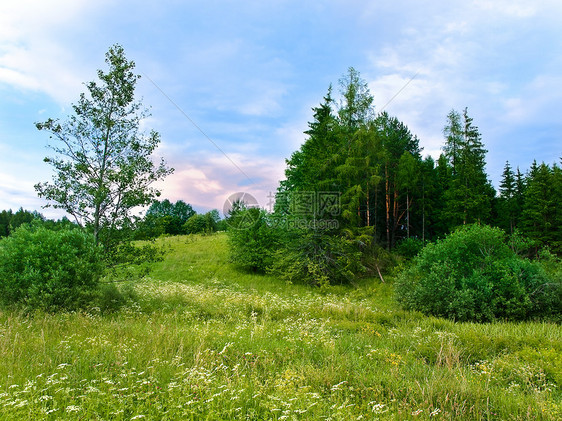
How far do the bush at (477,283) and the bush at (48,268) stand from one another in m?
14.4

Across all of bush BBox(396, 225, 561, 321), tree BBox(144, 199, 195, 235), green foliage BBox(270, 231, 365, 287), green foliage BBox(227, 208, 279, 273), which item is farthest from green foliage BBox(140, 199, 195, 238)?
bush BBox(396, 225, 561, 321)

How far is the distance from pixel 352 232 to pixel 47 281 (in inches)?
773

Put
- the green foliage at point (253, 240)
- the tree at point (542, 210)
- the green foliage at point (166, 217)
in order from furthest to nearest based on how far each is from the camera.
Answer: the tree at point (542, 210) → the green foliage at point (253, 240) → the green foliage at point (166, 217)

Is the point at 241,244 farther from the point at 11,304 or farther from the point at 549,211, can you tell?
the point at 549,211

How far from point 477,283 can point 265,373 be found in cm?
1294

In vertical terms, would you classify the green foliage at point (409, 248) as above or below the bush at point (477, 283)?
above

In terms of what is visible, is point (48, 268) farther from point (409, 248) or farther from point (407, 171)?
point (407, 171)

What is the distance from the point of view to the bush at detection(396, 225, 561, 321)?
13.2 meters

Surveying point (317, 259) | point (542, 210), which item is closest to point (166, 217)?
point (317, 259)

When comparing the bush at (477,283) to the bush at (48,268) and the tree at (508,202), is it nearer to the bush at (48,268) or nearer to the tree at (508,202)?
the bush at (48,268)

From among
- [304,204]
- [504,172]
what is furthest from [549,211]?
[304,204]

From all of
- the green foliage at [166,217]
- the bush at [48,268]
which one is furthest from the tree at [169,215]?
the bush at [48,268]

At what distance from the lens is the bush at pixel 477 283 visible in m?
13.2

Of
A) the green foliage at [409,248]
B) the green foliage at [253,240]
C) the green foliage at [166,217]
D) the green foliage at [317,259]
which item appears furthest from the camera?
the green foliage at [409,248]
